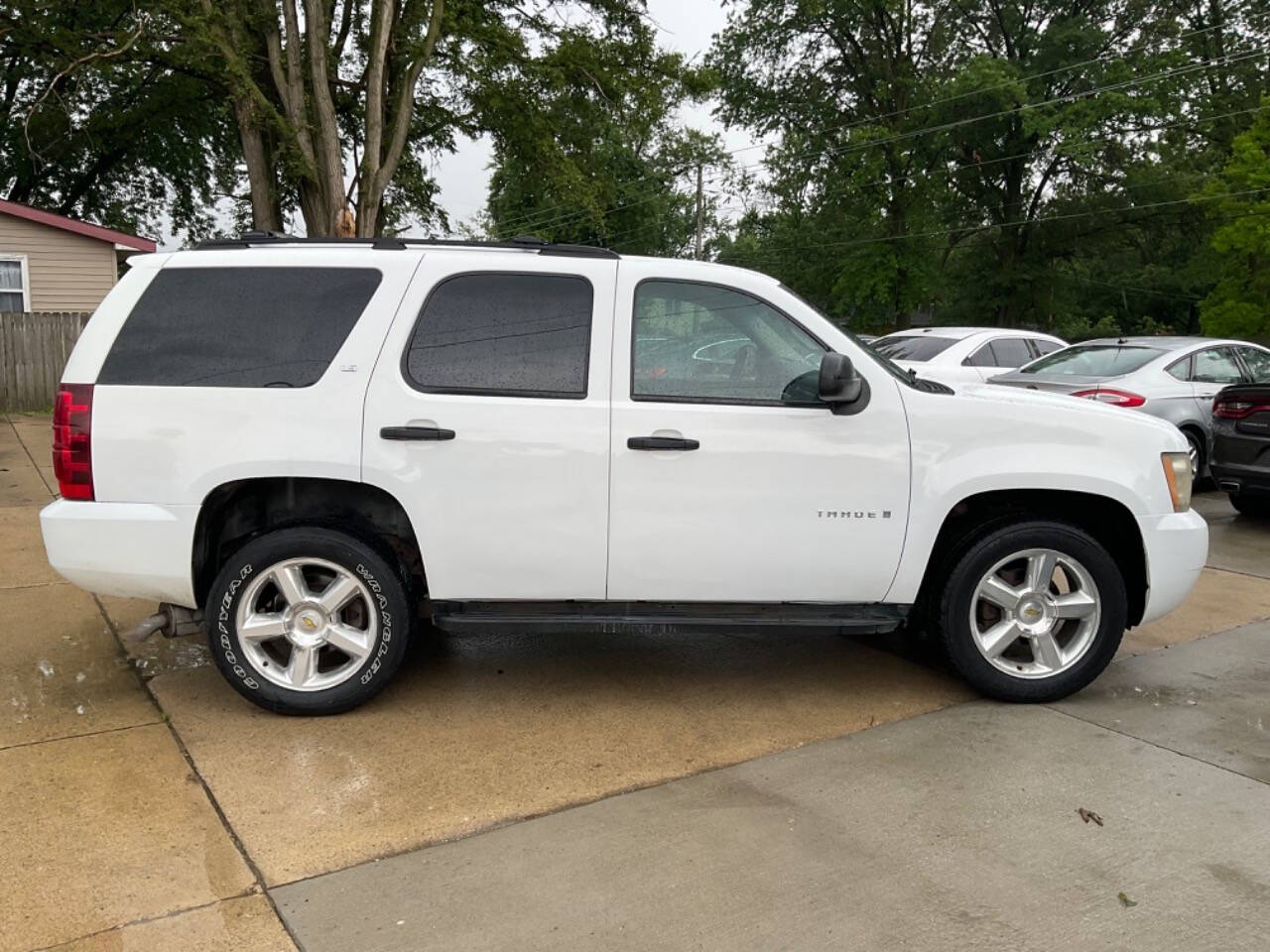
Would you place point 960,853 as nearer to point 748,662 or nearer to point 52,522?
point 748,662

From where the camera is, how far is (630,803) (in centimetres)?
354

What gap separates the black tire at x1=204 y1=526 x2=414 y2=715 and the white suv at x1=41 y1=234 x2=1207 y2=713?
11 mm

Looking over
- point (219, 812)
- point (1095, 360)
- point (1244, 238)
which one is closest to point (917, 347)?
point (1095, 360)

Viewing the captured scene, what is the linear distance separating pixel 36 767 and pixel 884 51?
117ft

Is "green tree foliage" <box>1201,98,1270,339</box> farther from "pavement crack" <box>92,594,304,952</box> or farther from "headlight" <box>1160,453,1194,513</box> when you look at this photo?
"pavement crack" <box>92,594,304,952</box>

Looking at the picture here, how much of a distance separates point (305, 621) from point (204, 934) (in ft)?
5.15

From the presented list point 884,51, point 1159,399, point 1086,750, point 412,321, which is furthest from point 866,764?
point 884,51

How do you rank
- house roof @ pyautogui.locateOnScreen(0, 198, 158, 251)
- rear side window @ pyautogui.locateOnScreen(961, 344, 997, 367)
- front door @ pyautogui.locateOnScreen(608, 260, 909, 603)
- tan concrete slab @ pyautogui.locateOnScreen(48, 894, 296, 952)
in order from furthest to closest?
house roof @ pyautogui.locateOnScreen(0, 198, 158, 251) < rear side window @ pyautogui.locateOnScreen(961, 344, 997, 367) < front door @ pyautogui.locateOnScreen(608, 260, 909, 603) < tan concrete slab @ pyautogui.locateOnScreen(48, 894, 296, 952)

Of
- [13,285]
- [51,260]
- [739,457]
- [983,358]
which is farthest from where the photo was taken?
[51,260]

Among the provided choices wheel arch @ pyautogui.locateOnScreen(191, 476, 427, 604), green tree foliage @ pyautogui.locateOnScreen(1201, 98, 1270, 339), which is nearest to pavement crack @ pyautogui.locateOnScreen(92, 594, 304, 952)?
wheel arch @ pyautogui.locateOnScreen(191, 476, 427, 604)

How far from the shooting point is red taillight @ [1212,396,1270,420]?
8.44 meters

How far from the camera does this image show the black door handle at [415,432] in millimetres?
4023

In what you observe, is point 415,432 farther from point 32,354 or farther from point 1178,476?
point 32,354

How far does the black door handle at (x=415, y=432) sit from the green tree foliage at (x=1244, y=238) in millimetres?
24695
